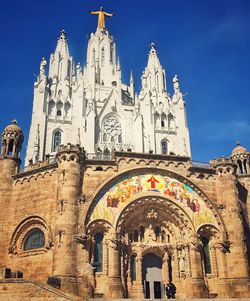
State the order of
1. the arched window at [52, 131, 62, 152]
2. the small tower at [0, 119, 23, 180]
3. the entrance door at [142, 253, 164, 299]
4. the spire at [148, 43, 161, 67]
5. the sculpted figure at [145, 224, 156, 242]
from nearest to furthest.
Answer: the entrance door at [142, 253, 164, 299] < the sculpted figure at [145, 224, 156, 242] < the small tower at [0, 119, 23, 180] < the arched window at [52, 131, 62, 152] < the spire at [148, 43, 161, 67]

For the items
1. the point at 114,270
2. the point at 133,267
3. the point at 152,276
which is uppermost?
the point at 133,267

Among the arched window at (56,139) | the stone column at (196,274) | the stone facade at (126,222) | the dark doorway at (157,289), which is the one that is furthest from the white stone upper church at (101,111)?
the dark doorway at (157,289)

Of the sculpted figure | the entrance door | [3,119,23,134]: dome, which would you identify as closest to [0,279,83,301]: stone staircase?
the entrance door

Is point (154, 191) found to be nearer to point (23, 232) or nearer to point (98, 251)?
point (98, 251)

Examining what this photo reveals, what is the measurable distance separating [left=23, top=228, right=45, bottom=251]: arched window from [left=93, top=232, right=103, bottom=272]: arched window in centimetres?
378

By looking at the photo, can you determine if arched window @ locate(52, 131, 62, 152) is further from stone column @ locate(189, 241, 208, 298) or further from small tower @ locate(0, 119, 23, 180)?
stone column @ locate(189, 241, 208, 298)

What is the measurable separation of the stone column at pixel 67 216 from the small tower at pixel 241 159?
49.8 feet

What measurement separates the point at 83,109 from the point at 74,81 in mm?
6850

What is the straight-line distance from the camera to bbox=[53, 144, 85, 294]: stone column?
2242 centimetres

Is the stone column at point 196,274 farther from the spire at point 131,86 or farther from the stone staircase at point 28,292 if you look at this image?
the spire at point 131,86

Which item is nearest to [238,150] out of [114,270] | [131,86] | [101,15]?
[114,270]

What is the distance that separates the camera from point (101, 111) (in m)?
52.0

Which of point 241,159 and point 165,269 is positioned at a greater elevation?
point 241,159

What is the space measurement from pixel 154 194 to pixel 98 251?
576 centimetres
